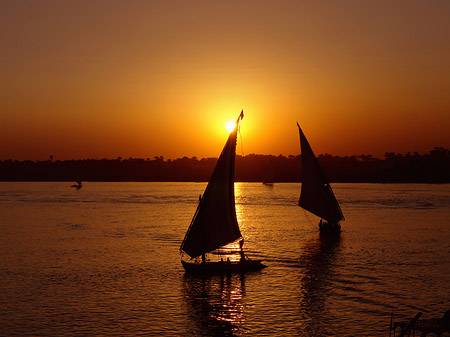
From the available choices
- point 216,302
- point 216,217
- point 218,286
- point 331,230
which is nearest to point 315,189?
point 331,230

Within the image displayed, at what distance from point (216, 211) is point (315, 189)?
88.8ft

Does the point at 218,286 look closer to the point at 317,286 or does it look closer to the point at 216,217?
the point at 216,217

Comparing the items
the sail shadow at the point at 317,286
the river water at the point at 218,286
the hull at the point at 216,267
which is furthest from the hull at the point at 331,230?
the hull at the point at 216,267

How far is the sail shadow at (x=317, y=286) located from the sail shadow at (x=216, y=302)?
153 inches

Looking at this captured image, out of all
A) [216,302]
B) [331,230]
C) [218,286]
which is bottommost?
[216,302]

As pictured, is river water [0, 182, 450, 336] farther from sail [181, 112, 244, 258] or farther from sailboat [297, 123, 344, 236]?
sailboat [297, 123, 344, 236]

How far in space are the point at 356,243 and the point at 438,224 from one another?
3158 centimetres

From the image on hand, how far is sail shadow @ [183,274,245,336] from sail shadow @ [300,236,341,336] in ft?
12.7

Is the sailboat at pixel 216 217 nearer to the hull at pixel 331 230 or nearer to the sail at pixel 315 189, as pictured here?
the sail at pixel 315 189

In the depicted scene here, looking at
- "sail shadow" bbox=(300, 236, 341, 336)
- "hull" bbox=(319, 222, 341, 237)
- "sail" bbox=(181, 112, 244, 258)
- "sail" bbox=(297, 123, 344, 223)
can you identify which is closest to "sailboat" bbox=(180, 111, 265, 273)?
"sail" bbox=(181, 112, 244, 258)

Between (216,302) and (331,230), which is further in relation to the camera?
(331,230)

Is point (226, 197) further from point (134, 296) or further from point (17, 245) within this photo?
point (17, 245)

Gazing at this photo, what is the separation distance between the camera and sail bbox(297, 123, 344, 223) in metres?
64.3

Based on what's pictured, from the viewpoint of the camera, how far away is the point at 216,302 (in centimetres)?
3500
